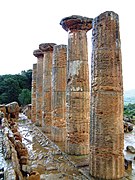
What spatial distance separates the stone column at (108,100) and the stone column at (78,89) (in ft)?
8.50

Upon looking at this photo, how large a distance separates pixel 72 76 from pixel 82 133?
231 centimetres

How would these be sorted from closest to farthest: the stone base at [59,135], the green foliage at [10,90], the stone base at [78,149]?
the stone base at [78,149] → the stone base at [59,135] → the green foliage at [10,90]

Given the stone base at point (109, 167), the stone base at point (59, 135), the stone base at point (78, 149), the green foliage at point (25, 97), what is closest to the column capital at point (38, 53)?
the stone base at point (59, 135)

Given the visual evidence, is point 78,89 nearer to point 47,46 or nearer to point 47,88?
A: point 47,88

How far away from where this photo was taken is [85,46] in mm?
9742

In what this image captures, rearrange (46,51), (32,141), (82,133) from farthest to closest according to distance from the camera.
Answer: (46,51) → (32,141) → (82,133)

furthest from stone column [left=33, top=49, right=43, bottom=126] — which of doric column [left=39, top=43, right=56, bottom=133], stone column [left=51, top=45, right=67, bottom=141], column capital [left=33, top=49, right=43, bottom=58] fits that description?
stone column [left=51, top=45, right=67, bottom=141]

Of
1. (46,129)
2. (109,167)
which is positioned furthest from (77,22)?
(46,129)

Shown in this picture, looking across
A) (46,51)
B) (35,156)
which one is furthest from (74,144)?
(46,51)

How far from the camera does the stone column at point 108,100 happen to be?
268 inches

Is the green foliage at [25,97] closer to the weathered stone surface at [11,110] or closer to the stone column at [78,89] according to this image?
the weathered stone surface at [11,110]

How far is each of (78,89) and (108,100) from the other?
292 cm

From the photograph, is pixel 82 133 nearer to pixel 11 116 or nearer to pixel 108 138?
pixel 108 138

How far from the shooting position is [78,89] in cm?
961
